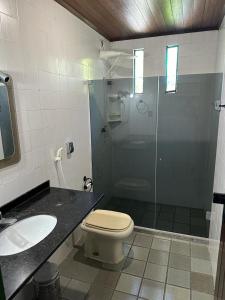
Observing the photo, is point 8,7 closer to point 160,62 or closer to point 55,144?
point 55,144

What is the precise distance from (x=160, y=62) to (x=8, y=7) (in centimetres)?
203

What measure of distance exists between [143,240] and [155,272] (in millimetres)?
487

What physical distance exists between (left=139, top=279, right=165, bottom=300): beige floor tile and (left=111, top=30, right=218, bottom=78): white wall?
2460mm

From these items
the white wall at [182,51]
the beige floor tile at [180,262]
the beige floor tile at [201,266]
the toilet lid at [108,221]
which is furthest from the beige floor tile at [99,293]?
the white wall at [182,51]

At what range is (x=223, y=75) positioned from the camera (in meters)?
1.99

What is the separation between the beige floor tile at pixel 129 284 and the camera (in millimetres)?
1768

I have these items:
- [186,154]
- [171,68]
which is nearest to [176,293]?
[186,154]

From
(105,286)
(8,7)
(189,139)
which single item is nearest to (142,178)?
(189,139)

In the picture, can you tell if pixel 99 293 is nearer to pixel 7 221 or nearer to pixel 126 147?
pixel 7 221

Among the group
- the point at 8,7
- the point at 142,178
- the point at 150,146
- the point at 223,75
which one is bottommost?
the point at 142,178

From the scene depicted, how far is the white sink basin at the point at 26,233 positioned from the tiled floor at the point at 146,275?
2.65 ft

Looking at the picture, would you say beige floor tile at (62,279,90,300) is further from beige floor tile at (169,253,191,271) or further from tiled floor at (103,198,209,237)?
tiled floor at (103,198,209,237)

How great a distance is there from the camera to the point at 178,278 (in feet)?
6.17

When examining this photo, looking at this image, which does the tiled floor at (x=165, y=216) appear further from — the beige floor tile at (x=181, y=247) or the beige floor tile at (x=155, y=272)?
the beige floor tile at (x=155, y=272)
